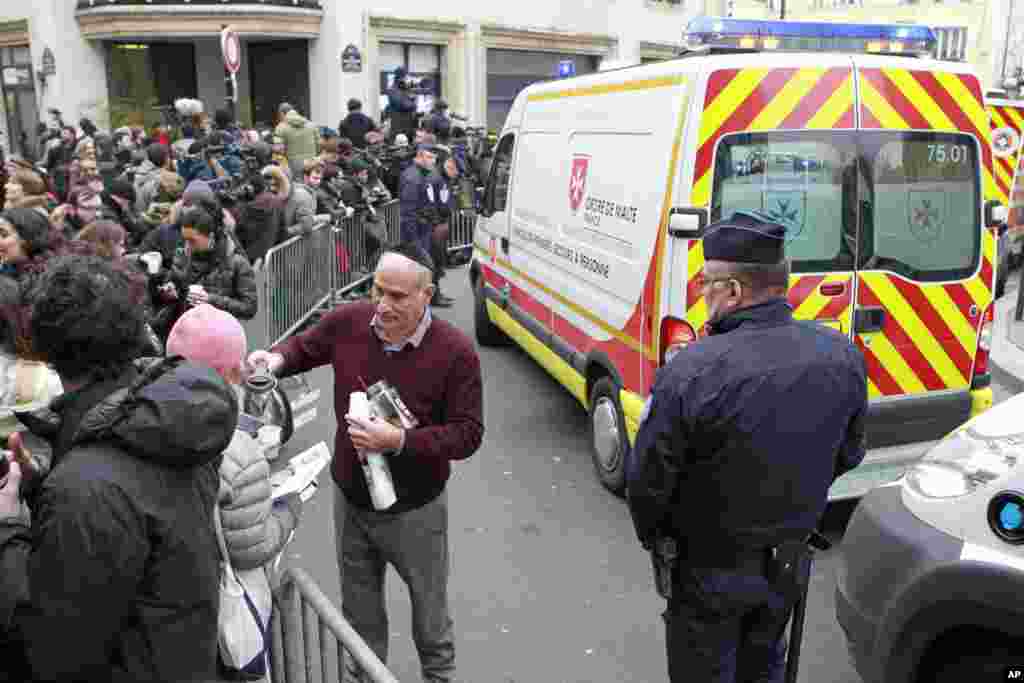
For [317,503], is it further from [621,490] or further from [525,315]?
[525,315]

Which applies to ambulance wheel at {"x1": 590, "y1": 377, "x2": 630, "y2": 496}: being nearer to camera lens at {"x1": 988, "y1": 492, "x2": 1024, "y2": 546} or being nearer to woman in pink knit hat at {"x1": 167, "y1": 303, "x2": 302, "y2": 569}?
camera lens at {"x1": 988, "y1": 492, "x2": 1024, "y2": 546}

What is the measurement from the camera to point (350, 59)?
2047 centimetres

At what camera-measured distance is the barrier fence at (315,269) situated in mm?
7250

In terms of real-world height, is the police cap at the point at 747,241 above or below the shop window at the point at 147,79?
below

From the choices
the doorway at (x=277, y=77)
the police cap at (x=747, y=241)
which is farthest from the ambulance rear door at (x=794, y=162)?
the doorway at (x=277, y=77)

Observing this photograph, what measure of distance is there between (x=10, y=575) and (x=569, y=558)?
3173 mm

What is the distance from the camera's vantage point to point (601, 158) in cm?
→ 533

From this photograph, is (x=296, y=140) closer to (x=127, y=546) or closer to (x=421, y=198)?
(x=421, y=198)

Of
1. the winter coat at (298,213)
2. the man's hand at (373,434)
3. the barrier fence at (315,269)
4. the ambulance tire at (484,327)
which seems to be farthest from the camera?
the ambulance tire at (484,327)

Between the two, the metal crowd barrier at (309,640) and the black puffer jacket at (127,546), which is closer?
the black puffer jacket at (127,546)

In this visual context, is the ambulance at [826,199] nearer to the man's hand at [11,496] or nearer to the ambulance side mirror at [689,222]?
the ambulance side mirror at [689,222]

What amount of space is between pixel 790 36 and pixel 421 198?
5.46 m

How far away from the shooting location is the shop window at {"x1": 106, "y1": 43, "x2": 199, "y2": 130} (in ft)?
67.3

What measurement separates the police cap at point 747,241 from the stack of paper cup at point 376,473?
1.19 m
